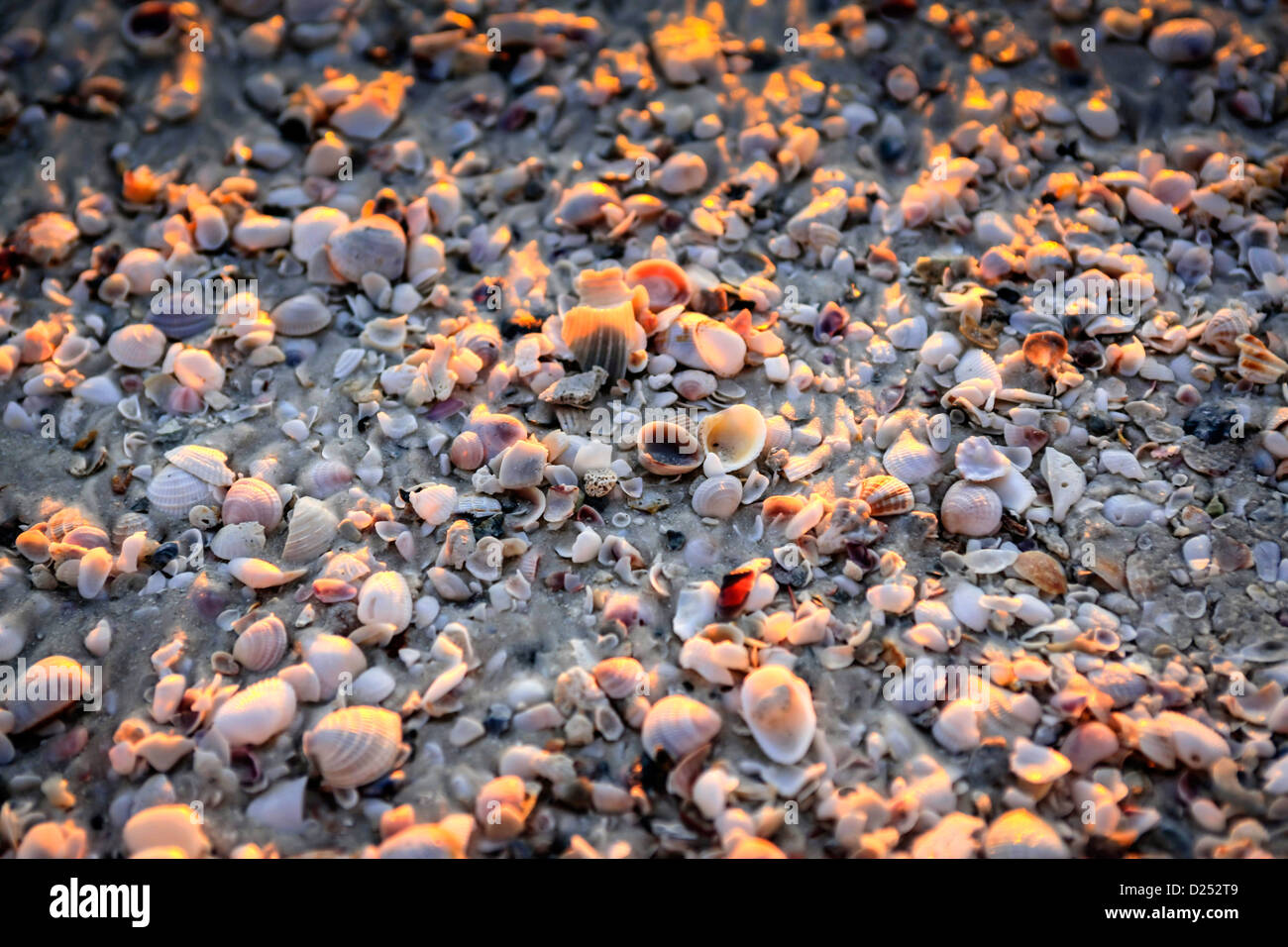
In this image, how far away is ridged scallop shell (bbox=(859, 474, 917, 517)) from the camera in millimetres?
2297

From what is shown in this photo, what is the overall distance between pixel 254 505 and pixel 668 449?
43.0 inches

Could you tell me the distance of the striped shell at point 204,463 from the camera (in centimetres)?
239

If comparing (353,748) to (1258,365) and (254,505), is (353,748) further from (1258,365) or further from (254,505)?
(1258,365)

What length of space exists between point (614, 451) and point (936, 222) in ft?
4.54

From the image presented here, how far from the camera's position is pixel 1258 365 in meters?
2.54

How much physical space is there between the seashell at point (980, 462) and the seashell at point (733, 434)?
522 millimetres

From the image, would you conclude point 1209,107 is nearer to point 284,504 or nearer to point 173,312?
point 284,504

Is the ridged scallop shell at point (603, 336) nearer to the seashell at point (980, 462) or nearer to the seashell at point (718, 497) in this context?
the seashell at point (718, 497)

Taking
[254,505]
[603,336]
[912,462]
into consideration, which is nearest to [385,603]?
[254,505]

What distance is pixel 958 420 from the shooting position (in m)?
2.49

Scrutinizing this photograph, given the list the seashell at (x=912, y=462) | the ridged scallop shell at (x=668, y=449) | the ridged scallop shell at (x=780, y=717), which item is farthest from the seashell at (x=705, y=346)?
the ridged scallop shell at (x=780, y=717)

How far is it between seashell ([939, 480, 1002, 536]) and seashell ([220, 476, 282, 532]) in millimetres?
1742

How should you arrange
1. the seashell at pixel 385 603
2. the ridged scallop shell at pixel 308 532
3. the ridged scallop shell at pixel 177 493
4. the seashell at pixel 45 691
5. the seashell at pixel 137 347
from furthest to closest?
the seashell at pixel 137 347
the ridged scallop shell at pixel 177 493
the ridged scallop shell at pixel 308 532
the seashell at pixel 385 603
the seashell at pixel 45 691
